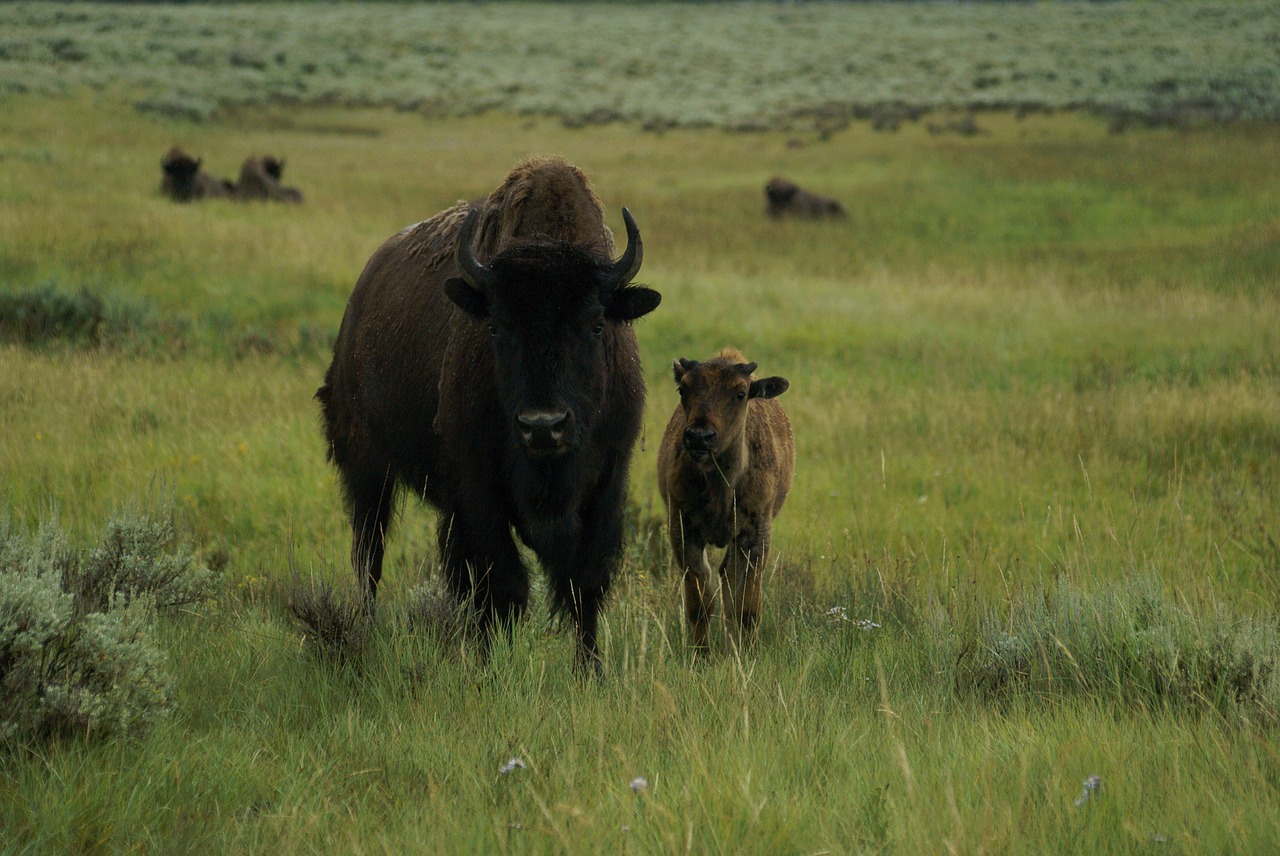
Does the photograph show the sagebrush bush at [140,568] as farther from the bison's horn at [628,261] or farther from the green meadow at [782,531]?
the bison's horn at [628,261]

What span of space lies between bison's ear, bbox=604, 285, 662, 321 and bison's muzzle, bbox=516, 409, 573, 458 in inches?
30.9

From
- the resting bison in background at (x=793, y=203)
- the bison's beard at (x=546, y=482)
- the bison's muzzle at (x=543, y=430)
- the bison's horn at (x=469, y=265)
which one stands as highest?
the bison's horn at (x=469, y=265)

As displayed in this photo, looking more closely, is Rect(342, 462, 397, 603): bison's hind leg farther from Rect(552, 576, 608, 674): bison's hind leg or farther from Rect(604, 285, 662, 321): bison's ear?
Rect(604, 285, 662, 321): bison's ear

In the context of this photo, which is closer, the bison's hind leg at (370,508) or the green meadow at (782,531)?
the green meadow at (782,531)

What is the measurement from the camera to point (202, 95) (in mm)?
44438

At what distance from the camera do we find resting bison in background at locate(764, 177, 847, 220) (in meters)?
26.6

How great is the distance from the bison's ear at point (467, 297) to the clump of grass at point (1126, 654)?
2.62 m

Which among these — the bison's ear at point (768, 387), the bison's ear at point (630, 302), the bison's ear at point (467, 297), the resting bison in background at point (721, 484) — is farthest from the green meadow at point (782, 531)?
the bison's ear at point (630, 302)

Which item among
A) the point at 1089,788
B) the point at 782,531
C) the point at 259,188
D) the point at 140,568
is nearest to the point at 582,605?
the point at 140,568

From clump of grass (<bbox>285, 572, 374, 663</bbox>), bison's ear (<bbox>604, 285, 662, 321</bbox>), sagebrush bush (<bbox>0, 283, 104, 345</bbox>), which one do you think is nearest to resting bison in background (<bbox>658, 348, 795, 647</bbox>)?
bison's ear (<bbox>604, 285, 662, 321</bbox>)

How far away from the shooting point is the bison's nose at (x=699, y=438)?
6.05m

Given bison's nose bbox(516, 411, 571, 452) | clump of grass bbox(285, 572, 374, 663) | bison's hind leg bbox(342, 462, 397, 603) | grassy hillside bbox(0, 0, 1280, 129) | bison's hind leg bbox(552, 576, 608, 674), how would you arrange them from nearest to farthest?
clump of grass bbox(285, 572, 374, 663) < bison's nose bbox(516, 411, 571, 452) < bison's hind leg bbox(552, 576, 608, 674) < bison's hind leg bbox(342, 462, 397, 603) < grassy hillside bbox(0, 0, 1280, 129)

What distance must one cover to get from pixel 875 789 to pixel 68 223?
15765mm

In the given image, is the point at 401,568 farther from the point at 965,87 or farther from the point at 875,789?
the point at 965,87
